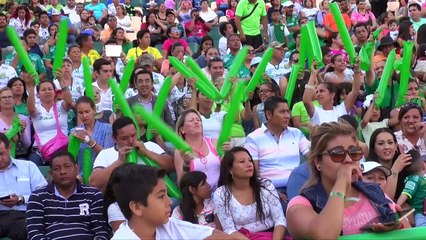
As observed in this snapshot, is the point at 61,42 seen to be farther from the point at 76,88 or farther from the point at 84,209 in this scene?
the point at 84,209

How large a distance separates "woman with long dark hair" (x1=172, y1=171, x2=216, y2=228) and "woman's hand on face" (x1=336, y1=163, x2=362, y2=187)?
2.27m

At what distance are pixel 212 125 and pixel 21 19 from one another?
724 cm

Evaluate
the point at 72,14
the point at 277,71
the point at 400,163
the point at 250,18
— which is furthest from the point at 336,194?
the point at 72,14

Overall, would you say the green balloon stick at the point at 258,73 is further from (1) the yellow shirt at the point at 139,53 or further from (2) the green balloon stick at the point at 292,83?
(1) the yellow shirt at the point at 139,53

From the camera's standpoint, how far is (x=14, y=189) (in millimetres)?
6191

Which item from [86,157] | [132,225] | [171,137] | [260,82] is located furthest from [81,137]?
[132,225]

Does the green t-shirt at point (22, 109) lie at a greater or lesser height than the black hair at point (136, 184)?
greater

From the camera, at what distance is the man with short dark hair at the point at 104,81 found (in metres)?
8.68

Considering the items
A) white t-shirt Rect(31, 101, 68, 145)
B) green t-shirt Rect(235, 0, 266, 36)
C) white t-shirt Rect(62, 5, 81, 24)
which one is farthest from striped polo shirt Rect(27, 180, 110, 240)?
white t-shirt Rect(62, 5, 81, 24)

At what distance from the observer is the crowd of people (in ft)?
11.2

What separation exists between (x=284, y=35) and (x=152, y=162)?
8083mm

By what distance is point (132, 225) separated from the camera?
10.7 feet

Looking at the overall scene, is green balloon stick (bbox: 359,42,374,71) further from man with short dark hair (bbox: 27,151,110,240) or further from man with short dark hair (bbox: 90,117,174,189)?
man with short dark hair (bbox: 27,151,110,240)

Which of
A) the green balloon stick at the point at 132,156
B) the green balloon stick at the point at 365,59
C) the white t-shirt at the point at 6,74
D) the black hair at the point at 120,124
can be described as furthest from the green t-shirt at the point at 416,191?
the white t-shirt at the point at 6,74
